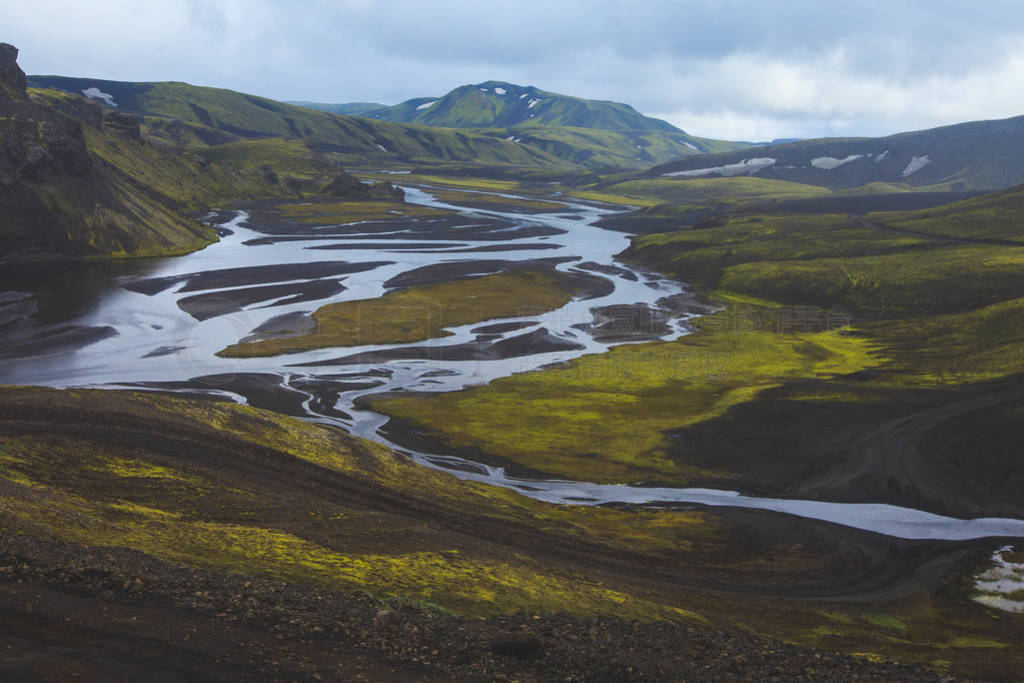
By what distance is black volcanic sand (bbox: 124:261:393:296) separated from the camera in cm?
11500

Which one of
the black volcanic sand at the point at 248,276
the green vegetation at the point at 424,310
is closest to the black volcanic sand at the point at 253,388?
the green vegetation at the point at 424,310

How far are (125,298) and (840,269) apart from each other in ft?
395

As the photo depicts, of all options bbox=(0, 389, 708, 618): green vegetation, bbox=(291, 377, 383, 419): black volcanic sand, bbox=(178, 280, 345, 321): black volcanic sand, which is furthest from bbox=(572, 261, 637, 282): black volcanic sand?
bbox=(0, 389, 708, 618): green vegetation

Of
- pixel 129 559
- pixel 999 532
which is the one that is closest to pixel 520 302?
pixel 999 532

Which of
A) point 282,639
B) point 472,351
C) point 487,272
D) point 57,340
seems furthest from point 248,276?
point 282,639

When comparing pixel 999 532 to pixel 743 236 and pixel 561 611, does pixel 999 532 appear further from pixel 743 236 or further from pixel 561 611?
pixel 743 236

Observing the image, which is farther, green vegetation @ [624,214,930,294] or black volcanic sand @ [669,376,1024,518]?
green vegetation @ [624,214,930,294]

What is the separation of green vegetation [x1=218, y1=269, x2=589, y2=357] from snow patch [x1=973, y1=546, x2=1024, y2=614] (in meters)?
65.0

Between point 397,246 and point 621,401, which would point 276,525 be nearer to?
point 621,401

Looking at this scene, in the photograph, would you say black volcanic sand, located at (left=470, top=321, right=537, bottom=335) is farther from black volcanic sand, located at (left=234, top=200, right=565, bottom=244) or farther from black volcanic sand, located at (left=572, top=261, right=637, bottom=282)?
black volcanic sand, located at (left=234, top=200, right=565, bottom=244)

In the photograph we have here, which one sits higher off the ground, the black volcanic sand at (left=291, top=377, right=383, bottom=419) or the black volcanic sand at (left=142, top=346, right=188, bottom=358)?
the black volcanic sand at (left=142, top=346, right=188, bottom=358)

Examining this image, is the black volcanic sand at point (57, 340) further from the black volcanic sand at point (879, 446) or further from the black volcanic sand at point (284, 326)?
the black volcanic sand at point (879, 446)

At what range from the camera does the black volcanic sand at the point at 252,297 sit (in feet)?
332

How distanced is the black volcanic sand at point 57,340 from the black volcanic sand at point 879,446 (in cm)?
6624
